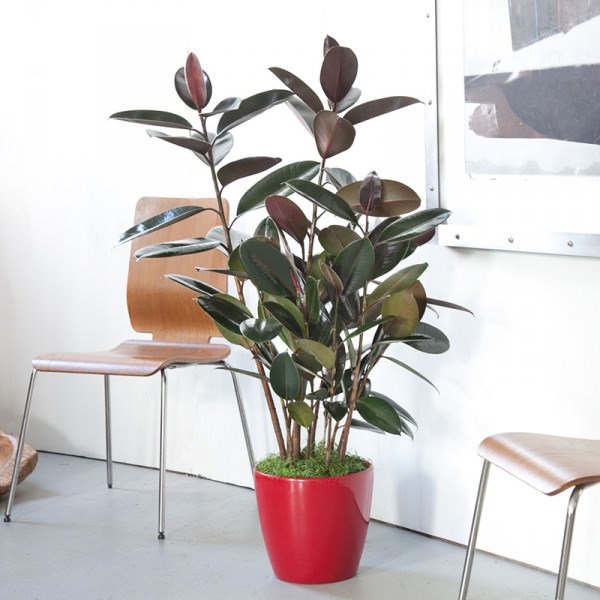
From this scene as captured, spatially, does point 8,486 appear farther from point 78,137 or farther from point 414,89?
point 414,89

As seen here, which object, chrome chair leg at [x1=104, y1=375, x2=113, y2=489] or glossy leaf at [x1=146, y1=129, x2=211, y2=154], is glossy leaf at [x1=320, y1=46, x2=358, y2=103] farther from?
chrome chair leg at [x1=104, y1=375, x2=113, y2=489]

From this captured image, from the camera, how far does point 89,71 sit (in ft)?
11.6

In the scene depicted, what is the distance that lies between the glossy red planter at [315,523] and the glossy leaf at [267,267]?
1.48ft

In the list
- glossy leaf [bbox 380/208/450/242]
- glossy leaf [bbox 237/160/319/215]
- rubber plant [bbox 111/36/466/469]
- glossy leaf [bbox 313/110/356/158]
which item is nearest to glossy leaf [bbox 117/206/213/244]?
rubber plant [bbox 111/36/466/469]

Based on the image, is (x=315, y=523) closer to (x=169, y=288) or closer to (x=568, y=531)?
(x=568, y=531)

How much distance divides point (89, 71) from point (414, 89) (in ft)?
4.39

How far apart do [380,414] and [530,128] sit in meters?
0.71

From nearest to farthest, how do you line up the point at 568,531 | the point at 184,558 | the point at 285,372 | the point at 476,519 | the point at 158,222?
1. the point at 568,531
2. the point at 476,519
3. the point at 285,372
4. the point at 158,222
5. the point at 184,558

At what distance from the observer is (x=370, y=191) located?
7.20 ft

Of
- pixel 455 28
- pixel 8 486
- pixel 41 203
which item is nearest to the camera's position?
pixel 455 28

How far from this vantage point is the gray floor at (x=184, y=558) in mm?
2416

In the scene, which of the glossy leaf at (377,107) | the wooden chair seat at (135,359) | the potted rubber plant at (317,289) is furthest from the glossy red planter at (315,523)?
the glossy leaf at (377,107)

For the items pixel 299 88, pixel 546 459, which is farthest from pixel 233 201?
pixel 546 459

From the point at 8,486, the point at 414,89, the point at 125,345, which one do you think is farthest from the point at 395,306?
the point at 8,486
